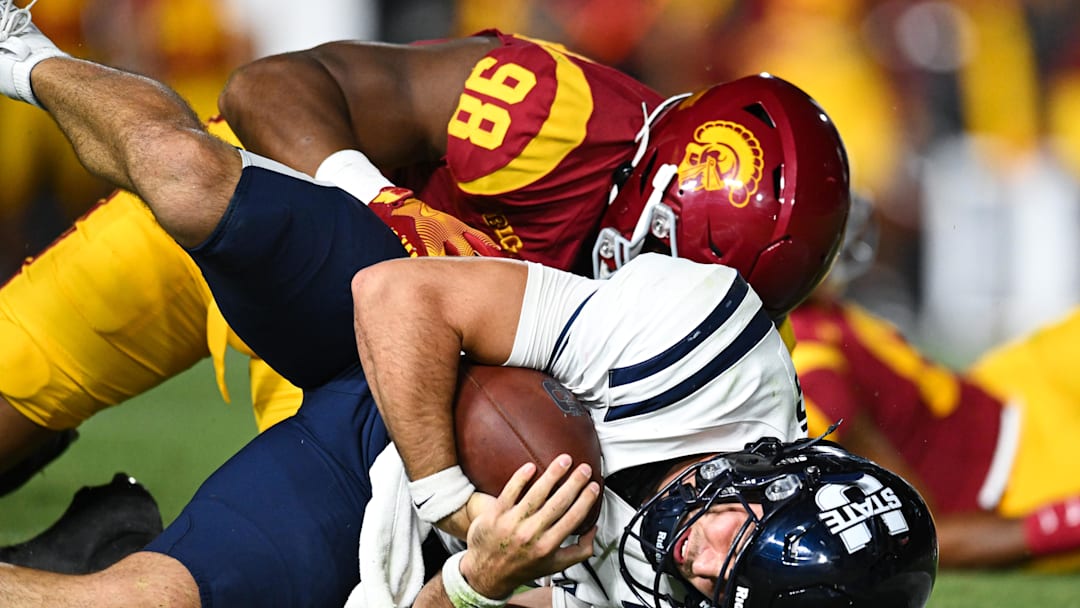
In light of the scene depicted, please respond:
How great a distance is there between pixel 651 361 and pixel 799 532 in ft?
1.26

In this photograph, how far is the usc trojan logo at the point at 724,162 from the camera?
114 inches

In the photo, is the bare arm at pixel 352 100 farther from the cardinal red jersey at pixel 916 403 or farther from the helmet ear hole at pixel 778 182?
the cardinal red jersey at pixel 916 403

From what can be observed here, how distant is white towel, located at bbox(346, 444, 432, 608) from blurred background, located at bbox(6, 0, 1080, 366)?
219 inches

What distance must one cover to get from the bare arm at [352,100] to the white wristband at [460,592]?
971 mm

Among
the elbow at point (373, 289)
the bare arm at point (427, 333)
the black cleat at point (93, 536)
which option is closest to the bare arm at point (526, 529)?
the bare arm at point (427, 333)

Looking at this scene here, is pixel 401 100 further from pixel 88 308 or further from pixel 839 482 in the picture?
pixel 839 482

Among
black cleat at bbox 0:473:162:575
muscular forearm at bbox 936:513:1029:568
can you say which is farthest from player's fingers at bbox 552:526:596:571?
muscular forearm at bbox 936:513:1029:568

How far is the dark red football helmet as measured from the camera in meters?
2.89

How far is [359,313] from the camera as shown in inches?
91.4

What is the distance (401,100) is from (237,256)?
0.88 metres

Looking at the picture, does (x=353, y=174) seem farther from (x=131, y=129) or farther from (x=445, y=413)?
(x=445, y=413)

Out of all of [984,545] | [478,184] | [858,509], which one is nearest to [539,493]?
[858,509]

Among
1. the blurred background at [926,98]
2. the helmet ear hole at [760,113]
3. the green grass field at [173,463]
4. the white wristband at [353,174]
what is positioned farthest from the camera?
the blurred background at [926,98]

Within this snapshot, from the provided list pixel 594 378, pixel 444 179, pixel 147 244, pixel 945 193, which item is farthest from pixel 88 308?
pixel 945 193
